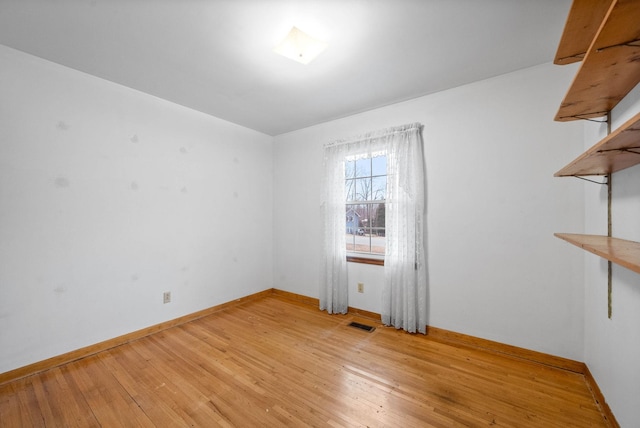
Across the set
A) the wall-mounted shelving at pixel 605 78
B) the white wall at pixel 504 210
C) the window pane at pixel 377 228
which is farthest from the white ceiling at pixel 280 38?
the window pane at pixel 377 228

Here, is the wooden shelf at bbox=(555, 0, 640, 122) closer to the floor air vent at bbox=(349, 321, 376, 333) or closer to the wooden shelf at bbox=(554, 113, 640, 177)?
the wooden shelf at bbox=(554, 113, 640, 177)

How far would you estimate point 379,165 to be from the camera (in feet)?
10.8

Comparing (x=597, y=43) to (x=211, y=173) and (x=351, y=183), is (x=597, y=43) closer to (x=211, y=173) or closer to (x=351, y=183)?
(x=351, y=183)

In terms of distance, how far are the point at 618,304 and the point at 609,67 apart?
1.37m

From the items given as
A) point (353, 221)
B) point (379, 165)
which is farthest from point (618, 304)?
point (353, 221)

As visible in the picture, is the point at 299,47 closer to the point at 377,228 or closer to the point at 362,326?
the point at 377,228

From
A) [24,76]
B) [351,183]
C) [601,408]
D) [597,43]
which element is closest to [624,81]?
[597,43]

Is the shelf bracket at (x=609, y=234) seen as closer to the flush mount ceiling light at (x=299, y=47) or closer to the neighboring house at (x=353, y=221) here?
the flush mount ceiling light at (x=299, y=47)

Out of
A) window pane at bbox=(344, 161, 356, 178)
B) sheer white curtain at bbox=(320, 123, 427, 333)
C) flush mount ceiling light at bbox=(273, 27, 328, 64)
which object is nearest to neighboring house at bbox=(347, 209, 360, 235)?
window pane at bbox=(344, 161, 356, 178)

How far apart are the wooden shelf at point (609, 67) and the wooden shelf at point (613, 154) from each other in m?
0.33

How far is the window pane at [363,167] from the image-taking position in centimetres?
338

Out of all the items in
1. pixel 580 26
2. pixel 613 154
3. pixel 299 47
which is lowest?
pixel 613 154

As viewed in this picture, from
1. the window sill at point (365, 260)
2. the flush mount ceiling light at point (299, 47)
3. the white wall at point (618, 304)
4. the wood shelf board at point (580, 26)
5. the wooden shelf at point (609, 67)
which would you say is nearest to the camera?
the wooden shelf at point (609, 67)

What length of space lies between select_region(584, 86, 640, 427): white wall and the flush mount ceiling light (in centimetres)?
194
